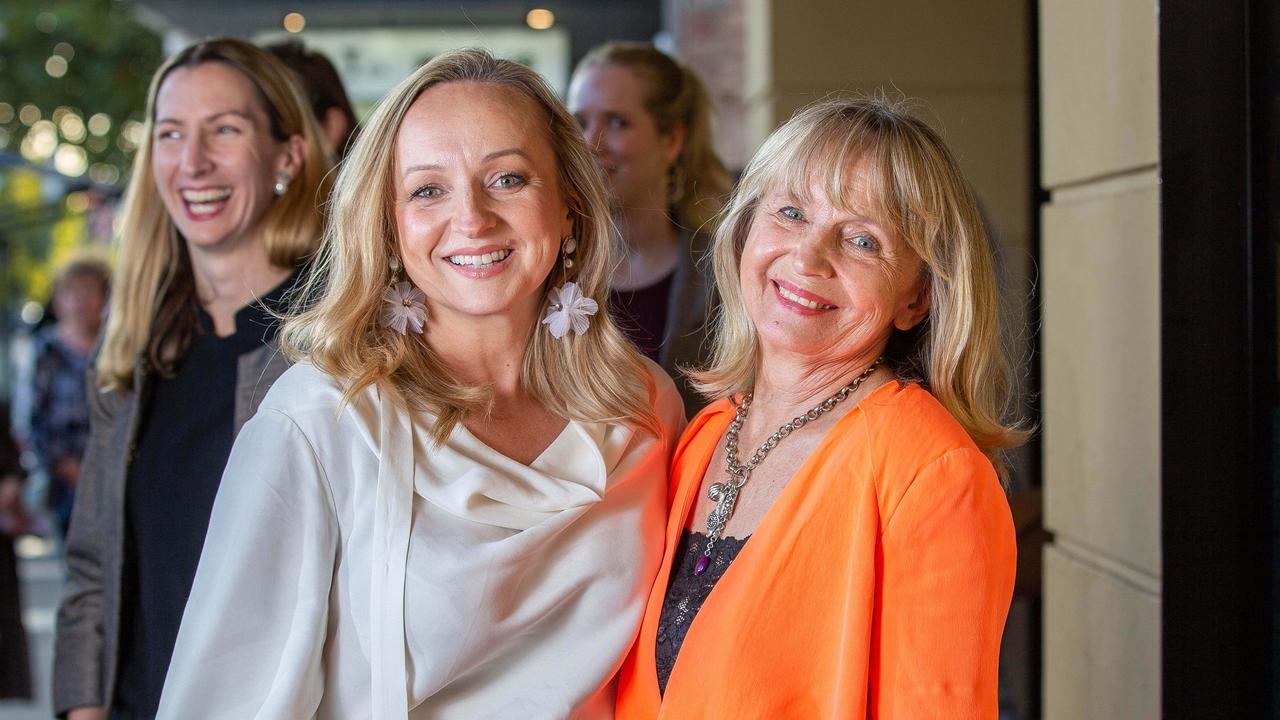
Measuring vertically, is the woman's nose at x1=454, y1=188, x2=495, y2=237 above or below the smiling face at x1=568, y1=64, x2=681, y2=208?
below

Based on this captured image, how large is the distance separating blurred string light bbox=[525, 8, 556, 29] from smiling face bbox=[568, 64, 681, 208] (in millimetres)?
5904

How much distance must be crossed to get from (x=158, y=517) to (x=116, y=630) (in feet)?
0.82

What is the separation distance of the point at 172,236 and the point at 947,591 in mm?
1824

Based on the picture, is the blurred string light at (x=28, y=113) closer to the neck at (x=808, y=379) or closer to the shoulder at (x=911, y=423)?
the neck at (x=808, y=379)

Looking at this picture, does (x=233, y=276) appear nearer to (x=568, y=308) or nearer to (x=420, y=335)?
(x=420, y=335)

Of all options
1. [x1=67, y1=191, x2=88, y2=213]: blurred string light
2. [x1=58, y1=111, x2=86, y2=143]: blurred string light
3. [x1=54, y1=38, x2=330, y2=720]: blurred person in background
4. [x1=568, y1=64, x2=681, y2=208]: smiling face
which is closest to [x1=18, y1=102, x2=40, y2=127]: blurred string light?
[x1=58, y1=111, x2=86, y2=143]: blurred string light

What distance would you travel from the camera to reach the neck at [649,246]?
3.32 m

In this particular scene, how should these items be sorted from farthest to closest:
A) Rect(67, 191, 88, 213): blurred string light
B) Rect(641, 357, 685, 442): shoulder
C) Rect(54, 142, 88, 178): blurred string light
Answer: Rect(54, 142, 88, 178): blurred string light
Rect(67, 191, 88, 213): blurred string light
Rect(641, 357, 685, 442): shoulder

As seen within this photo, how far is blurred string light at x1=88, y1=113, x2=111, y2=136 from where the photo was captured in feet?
46.5

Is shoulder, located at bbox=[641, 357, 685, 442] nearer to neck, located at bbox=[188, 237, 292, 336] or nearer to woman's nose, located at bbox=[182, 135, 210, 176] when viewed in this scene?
neck, located at bbox=[188, 237, 292, 336]

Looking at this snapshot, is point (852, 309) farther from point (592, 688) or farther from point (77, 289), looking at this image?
point (77, 289)

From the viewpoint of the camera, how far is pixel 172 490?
2.41 metres

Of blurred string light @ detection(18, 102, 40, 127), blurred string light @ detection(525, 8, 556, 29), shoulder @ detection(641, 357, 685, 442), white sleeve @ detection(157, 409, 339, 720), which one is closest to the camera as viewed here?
white sleeve @ detection(157, 409, 339, 720)
